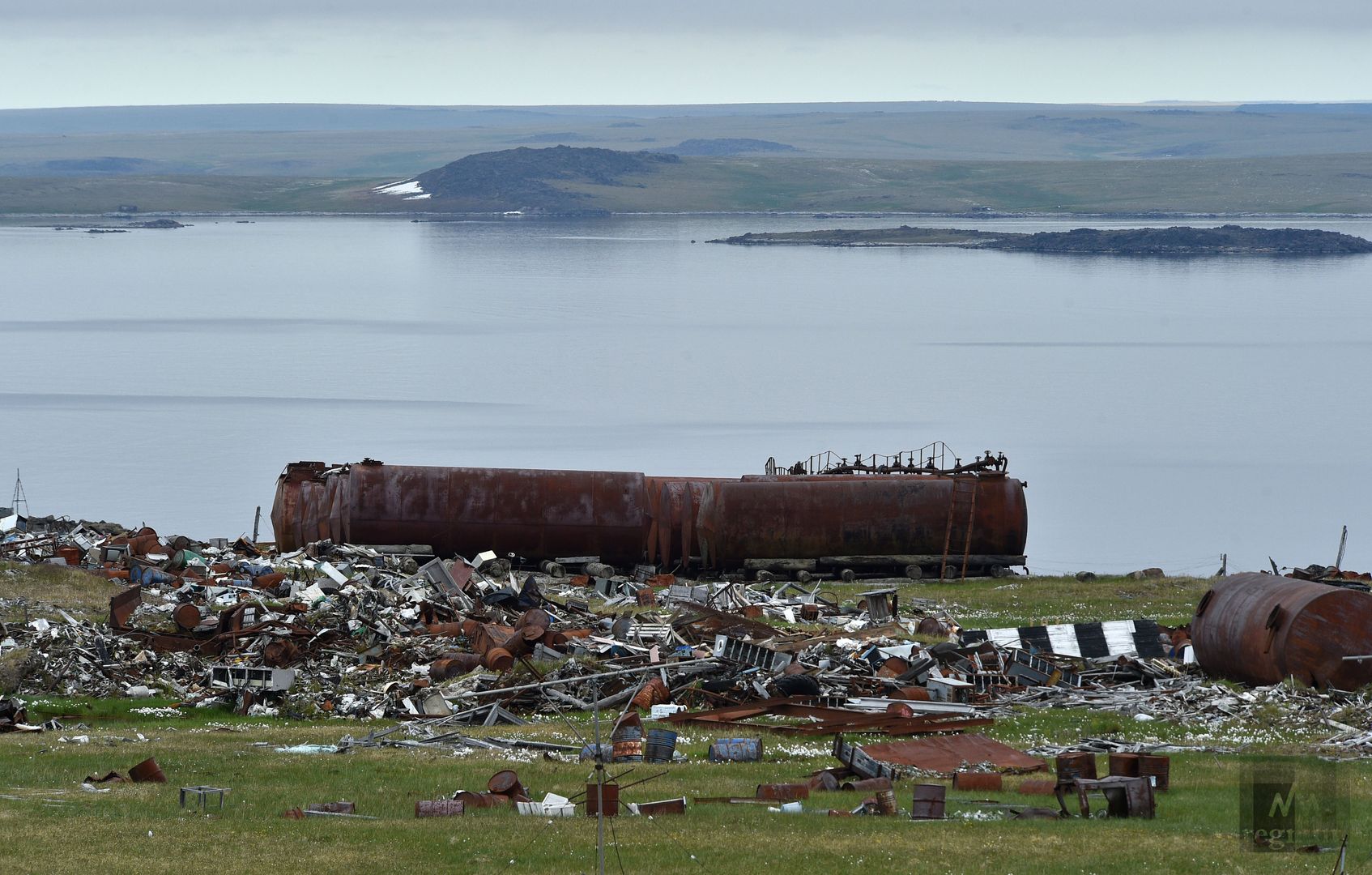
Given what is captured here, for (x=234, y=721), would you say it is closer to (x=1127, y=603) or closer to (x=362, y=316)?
(x=1127, y=603)

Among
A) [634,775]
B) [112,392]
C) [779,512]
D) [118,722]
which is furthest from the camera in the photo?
[112,392]

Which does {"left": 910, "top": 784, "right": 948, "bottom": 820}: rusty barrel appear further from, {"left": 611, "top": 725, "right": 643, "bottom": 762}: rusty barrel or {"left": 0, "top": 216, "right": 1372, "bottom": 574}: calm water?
{"left": 0, "top": 216, "right": 1372, "bottom": 574}: calm water

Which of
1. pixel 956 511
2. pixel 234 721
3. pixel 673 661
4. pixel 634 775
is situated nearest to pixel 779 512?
pixel 956 511

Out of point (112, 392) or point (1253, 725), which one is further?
point (112, 392)

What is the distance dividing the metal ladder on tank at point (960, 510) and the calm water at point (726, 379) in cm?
991

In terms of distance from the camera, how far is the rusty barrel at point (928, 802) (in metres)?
13.7

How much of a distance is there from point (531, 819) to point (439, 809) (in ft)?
2.89

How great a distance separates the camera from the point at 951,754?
1678 centimetres

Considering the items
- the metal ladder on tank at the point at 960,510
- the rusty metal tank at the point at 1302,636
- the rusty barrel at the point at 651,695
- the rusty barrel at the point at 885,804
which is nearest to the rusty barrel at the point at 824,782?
the rusty barrel at the point at 885,804

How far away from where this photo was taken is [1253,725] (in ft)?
60.7

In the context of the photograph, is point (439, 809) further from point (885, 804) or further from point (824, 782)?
point (885, 804)

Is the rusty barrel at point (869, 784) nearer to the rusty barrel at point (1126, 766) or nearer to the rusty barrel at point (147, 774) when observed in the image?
the rusty barrel at point (1126, 766)

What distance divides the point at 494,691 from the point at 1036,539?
28.5m

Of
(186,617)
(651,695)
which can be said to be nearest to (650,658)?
(651,695)
